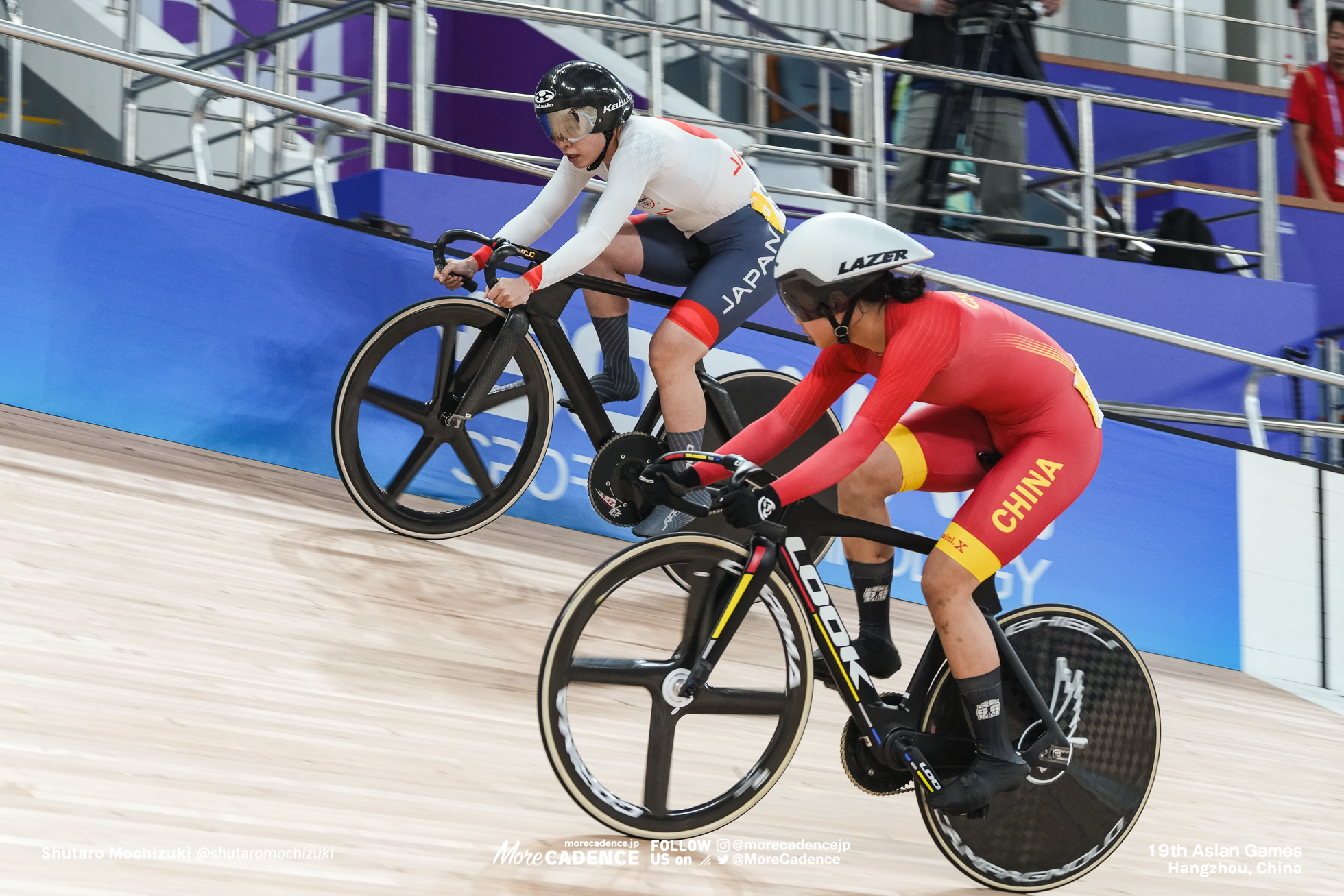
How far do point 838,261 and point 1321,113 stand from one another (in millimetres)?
6480

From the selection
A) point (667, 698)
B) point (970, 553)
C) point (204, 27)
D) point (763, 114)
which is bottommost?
point (667, 698)

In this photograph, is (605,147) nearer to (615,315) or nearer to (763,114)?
(615,315)

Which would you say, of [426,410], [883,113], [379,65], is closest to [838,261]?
[426,410]

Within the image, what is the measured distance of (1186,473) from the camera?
5.82 metres

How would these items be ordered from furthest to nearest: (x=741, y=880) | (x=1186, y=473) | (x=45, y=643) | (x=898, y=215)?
(x=898, y=215)
(x=1186, y=473)
(x=45, y=643)
(x=741, y=880)

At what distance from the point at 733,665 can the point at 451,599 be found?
62.7 inches

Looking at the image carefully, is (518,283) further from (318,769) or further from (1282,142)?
(1282,142)

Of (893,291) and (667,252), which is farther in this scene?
(667,252)

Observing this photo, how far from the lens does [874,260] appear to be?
8.95ft

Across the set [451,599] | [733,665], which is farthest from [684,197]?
[733,665]

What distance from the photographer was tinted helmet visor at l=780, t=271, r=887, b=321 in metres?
2.74

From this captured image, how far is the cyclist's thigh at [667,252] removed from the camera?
441cm

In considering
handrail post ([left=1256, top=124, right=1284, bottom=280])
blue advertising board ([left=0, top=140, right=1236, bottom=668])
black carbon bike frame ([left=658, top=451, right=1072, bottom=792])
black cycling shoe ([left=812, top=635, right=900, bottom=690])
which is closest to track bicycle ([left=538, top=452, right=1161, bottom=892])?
black carbon bike frame ([left=658, top=451, right=1072, bottom=792])

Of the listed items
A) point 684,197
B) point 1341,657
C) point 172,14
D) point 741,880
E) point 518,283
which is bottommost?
point 1341,657
